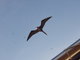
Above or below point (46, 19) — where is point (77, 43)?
below

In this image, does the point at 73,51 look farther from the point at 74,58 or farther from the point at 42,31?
the point at 42,31

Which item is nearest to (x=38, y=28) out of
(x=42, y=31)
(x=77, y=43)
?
(x=42, y=31)

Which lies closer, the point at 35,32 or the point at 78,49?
the point at 78,49

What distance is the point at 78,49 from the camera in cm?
1948

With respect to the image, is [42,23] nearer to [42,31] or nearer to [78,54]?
[42,31]

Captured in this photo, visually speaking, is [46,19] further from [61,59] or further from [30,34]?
[61,59]

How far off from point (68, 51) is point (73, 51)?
0.41 metres

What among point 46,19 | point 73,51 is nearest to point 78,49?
point 73,51

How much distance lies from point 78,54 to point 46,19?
8.80m

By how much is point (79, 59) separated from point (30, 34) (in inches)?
387

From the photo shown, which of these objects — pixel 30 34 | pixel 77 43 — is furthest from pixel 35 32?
pixel 77 43

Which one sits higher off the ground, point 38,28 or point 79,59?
point 38,28

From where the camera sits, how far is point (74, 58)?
19.7 meters

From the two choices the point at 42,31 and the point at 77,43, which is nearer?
the point at 77,43
